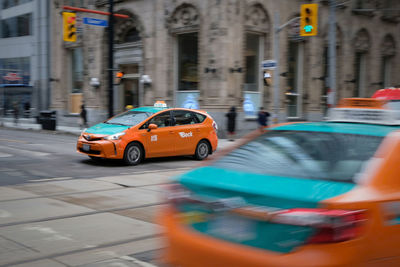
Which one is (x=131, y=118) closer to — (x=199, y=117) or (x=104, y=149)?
(x=104, y=149)

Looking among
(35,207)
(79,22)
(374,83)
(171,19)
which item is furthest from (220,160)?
(374,83)

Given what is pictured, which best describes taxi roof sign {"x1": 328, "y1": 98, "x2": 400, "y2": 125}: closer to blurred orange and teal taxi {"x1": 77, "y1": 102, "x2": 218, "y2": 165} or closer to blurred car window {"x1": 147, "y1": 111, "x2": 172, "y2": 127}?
blurred orange and teal taxi {"x1": 77, "y1": 102, "x2": 218, "y2": 165}

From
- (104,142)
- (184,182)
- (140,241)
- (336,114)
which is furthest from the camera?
(104,142)

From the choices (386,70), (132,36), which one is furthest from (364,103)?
(386,70)

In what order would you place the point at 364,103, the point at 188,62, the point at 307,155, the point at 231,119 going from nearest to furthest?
the point at 307,155 → the point at 364,103 → the point at 231,119 → the point at 188,62

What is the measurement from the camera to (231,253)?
9.70 ft

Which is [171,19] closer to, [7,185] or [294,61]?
[294,61]

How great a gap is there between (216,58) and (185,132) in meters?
10.8

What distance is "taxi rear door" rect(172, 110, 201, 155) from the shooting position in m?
13.2

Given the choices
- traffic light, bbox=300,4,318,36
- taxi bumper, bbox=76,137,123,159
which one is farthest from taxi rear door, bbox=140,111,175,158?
traffic light, bbox=300,4,318,36

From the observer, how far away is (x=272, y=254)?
2.79 meters

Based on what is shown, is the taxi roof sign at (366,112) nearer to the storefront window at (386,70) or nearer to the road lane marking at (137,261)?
the road lane marking at (137,261)

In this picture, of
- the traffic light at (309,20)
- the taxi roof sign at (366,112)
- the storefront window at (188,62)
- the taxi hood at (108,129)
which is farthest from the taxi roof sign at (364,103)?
the storefront window at (188,62)

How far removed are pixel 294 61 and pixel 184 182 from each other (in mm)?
25599
